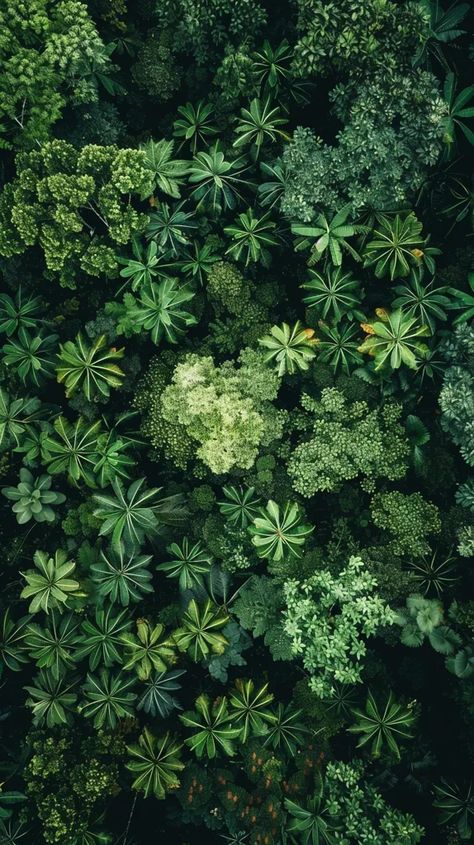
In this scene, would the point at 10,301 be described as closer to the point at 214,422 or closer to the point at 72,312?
the point at 72,312

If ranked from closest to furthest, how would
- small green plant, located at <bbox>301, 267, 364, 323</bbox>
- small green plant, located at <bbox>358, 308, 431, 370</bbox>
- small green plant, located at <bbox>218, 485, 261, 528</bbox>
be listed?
1. small green plant, located at <bbox>358, 308, 431, 370</bbox>
2. small green plant, located at <bbox>301, 267, 364, 323</bbox>
3. small green plant, located at <bbox>218, 485, 261, 528</bbox>

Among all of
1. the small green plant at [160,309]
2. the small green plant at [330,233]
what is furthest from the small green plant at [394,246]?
the small green plant at [160,309]

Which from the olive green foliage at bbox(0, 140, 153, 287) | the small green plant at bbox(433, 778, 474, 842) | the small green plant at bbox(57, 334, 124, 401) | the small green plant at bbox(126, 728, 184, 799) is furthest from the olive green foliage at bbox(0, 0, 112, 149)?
the small green plant at bbox(433, 778, 474, 842)

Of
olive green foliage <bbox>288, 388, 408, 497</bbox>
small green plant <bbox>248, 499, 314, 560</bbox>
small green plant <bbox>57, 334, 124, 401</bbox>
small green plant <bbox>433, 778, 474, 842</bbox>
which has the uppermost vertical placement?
small green plant <bbox>57, 334, 124, 401</bbox>

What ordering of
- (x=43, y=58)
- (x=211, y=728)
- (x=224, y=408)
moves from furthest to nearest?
(x=211, y=728)
(x=224, y=408)
(x=43, y=58)

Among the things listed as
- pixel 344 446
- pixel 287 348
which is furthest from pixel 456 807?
pixel 287 348

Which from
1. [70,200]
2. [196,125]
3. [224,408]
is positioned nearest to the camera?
[70,200]

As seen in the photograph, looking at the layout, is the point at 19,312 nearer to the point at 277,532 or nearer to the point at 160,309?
the point at 160,309

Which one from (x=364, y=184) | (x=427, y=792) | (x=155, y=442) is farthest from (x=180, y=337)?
(x=427, y=792)

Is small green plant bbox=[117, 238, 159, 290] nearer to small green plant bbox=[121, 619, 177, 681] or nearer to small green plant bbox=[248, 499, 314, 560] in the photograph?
small green plant bbox=[248, 499, 314, 560]
